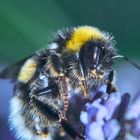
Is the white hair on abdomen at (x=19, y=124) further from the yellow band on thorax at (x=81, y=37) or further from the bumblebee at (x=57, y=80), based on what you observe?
the yellow band on thorax at (x=81, y=37)

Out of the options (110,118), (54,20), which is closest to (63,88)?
(110,118)

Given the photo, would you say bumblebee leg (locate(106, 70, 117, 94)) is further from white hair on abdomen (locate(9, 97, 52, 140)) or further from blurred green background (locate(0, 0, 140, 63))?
blurred green background (locate(0, 0, 140, 63))

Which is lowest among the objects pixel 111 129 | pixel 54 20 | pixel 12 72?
pixel 111 129

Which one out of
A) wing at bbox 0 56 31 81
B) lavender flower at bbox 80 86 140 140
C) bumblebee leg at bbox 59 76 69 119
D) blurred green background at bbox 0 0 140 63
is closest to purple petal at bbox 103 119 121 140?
lavender flower at bbox 80 86 140 140

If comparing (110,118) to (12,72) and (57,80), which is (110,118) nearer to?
(57,80)

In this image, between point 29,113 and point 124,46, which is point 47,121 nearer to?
point 29,113

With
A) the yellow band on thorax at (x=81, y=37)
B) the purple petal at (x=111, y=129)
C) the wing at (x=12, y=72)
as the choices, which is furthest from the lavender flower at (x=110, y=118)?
the wing at (x=12, y=72)

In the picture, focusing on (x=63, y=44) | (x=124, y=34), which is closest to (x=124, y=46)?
(x=124, y=34)
